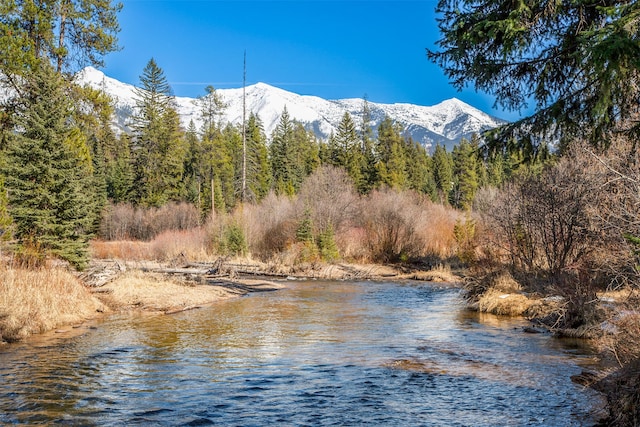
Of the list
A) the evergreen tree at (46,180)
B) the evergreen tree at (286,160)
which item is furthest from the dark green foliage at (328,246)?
the evergreen tree at (286,160)

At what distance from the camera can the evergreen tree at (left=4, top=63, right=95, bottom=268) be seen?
1750 cm

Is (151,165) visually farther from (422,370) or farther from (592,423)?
(592,423)

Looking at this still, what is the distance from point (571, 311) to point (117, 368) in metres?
11.1

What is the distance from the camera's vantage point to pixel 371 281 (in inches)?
1187

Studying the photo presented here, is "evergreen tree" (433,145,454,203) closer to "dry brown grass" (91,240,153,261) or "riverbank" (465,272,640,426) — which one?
"dry brown grass" (91,240,153,261)

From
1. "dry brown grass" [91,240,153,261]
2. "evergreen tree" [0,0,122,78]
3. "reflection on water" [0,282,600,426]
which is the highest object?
"evergreen tree" [0,0,122,78]

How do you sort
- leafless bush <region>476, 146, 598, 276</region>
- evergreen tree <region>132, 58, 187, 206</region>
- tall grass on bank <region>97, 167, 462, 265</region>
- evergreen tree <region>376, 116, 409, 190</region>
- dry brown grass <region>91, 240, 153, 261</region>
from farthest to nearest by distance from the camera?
evergreen tree <region>376, 116, 409, 190</region> → evergreen tree <region>132, 58, 187, 206</region> → dry brown grass <region>91, 240, 153, 261</region> → tall grass on bank <region>97, 167, 462, 265</region> → leafless bush <region>476, 146, 598, 276</region>

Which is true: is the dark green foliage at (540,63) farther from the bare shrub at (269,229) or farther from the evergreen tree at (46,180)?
the bare shrub at (269,229)

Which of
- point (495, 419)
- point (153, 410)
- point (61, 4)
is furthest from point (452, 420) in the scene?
point (61, 4)

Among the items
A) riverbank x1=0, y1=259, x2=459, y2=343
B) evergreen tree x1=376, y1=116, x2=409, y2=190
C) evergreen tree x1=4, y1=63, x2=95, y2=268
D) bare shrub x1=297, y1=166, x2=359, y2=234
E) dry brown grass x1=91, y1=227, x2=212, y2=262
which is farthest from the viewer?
evergreen tree x1=376, y1=116, x2=409, y2=190

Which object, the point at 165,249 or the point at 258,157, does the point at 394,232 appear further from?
the point at 258,157

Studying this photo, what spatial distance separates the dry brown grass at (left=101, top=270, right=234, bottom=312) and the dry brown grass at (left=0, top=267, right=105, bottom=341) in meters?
1.74

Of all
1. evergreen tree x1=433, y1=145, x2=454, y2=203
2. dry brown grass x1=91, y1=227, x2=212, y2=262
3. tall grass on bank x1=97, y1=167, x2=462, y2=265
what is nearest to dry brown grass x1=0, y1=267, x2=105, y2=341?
tall grass on bank x1=97, y1=167, x2=462, y2=265

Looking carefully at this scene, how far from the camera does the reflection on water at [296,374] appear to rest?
7766 mm
